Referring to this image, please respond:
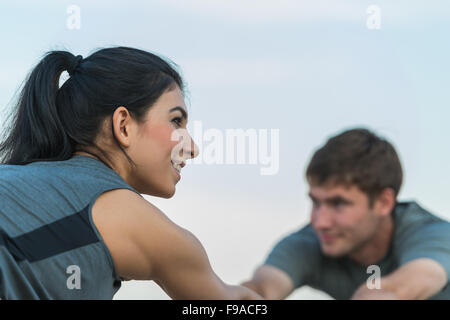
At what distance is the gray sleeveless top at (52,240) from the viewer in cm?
84

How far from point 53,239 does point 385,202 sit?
1119 mm

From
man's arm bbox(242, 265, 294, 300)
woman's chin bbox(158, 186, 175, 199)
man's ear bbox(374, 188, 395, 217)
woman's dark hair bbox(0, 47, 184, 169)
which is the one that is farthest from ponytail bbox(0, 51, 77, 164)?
man's ear bbox(374, 188, 395, 217)

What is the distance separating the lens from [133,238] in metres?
0.91

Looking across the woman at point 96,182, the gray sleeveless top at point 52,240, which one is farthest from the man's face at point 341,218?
the gray sleeveless top at point 52,240

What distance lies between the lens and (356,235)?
175cm

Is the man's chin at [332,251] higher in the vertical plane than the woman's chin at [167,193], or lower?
lower

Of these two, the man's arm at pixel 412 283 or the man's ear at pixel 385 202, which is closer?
the man's arm at pixel 412 283

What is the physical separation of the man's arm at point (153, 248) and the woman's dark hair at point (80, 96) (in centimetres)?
20

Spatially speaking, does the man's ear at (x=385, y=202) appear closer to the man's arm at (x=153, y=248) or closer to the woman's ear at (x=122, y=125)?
the man's arm at (x=153, y=248)

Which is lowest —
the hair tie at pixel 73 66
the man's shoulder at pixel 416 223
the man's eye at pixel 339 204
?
the man's shoulder at pixel 416 223

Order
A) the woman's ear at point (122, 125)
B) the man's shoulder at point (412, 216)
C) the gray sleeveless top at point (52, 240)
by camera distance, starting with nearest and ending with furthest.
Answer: the gray sleeveless top at point (52, 240) < the woman's ear at point (122, 125) < the man's shoulder at point (412, 216)

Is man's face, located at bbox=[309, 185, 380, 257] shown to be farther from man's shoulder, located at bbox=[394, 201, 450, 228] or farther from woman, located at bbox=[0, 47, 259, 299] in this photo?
woman, located at bbox=[0, 47, 259, 299]

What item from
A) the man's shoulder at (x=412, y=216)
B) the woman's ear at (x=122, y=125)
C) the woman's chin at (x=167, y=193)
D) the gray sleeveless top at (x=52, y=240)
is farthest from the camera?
the man's shoulder at (x=412, y=216)
